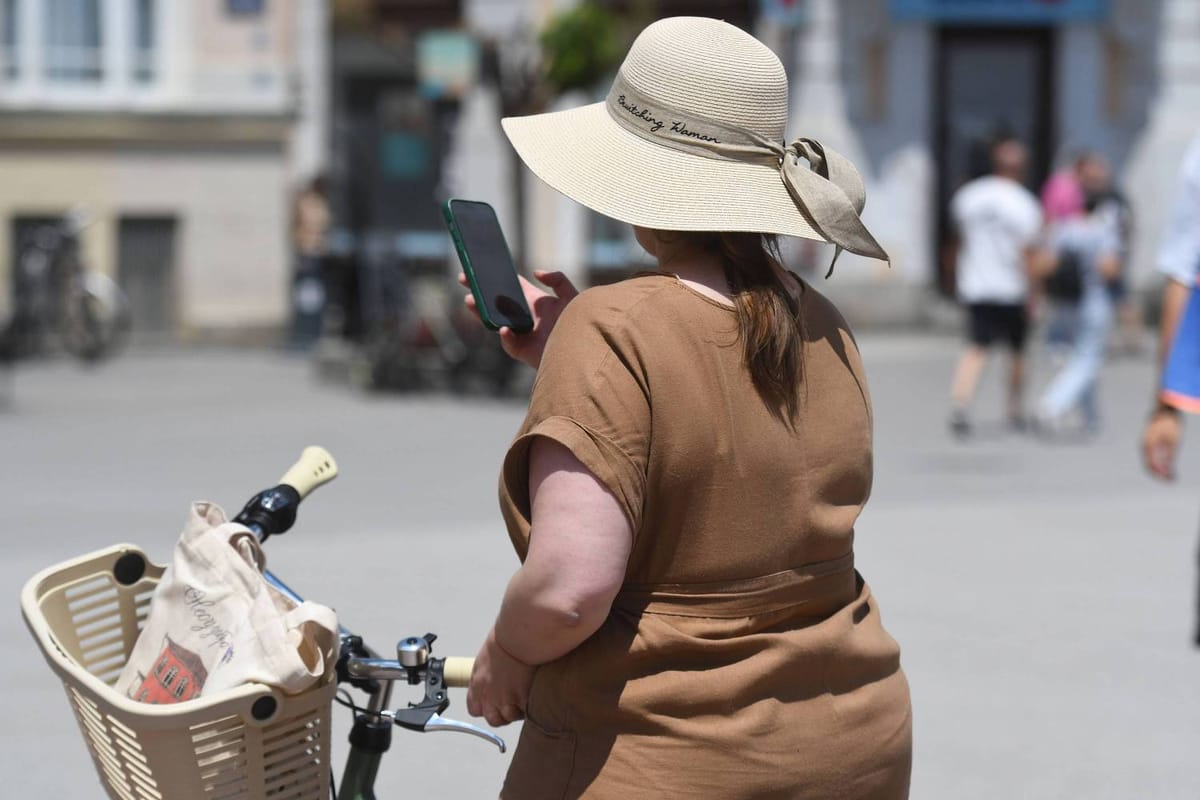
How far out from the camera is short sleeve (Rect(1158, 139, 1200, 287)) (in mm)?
4086

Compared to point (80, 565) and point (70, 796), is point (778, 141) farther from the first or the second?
point (70, 796)

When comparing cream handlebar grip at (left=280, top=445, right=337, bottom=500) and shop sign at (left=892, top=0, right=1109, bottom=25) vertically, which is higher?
cream handlebar grip at (left=280, top=445, right=337, bottom=500)

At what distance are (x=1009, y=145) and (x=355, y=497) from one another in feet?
17.1

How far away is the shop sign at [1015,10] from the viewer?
19438 mm

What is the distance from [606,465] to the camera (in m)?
2.02

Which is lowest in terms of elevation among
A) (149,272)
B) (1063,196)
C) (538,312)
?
(149,272)

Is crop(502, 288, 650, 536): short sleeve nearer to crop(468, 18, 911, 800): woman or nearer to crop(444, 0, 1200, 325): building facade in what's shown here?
crop(468, 18, 911, 800): woman

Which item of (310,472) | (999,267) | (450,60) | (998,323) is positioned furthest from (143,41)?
(310,472)

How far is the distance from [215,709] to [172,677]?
0.23m

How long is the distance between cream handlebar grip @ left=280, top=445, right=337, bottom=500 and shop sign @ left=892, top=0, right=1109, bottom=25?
17.6 metres

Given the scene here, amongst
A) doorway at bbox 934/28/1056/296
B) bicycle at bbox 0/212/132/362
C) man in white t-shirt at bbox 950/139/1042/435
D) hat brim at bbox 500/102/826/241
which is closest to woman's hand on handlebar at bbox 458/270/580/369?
hat brim at bbox 500/102/826/241

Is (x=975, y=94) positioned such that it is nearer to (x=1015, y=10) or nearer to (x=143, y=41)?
(x=1015, y=10)

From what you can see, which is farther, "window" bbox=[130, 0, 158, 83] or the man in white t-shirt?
"window" bbox=[130, 0, 158, 83]

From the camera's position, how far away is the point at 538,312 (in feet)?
8.48
